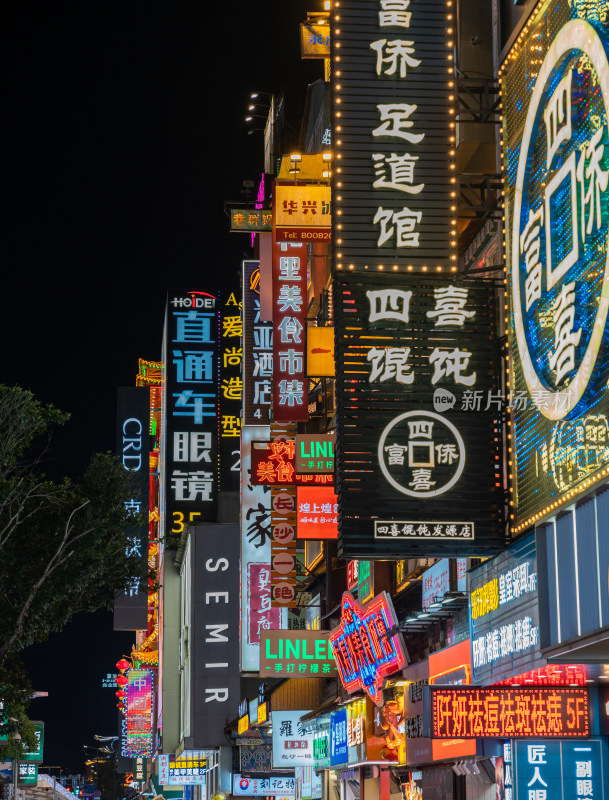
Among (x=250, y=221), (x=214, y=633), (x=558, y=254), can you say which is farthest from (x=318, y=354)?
(x=214, y=633)

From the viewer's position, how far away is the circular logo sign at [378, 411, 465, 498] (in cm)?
1496

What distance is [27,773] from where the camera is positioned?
11569cm

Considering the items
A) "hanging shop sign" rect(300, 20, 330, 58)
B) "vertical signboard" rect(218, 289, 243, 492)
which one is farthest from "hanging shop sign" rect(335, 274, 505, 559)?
"vertical signboard" rect(218, 289, 243, 492)

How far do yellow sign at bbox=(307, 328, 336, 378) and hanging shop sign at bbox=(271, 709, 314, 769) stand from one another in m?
9.46

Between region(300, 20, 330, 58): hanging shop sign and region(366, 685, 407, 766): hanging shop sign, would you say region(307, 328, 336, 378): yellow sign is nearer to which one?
region(366, 685, 407, 766): hanging shop sign

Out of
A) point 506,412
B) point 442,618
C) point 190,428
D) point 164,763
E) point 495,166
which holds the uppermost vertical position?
point 190,428

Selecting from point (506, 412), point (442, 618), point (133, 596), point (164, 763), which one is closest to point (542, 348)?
point (506, 412)

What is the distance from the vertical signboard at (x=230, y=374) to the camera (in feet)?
168

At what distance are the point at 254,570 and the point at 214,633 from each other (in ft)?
41.6

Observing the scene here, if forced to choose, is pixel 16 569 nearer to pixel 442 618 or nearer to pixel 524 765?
pixel 442 618

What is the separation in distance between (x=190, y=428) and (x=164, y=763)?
16.6 meters

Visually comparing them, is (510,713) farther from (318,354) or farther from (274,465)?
(274,465)

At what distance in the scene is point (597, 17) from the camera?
39.1 feet

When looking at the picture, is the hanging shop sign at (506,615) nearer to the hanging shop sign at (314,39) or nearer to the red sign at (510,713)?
the red sign at (510,713)
